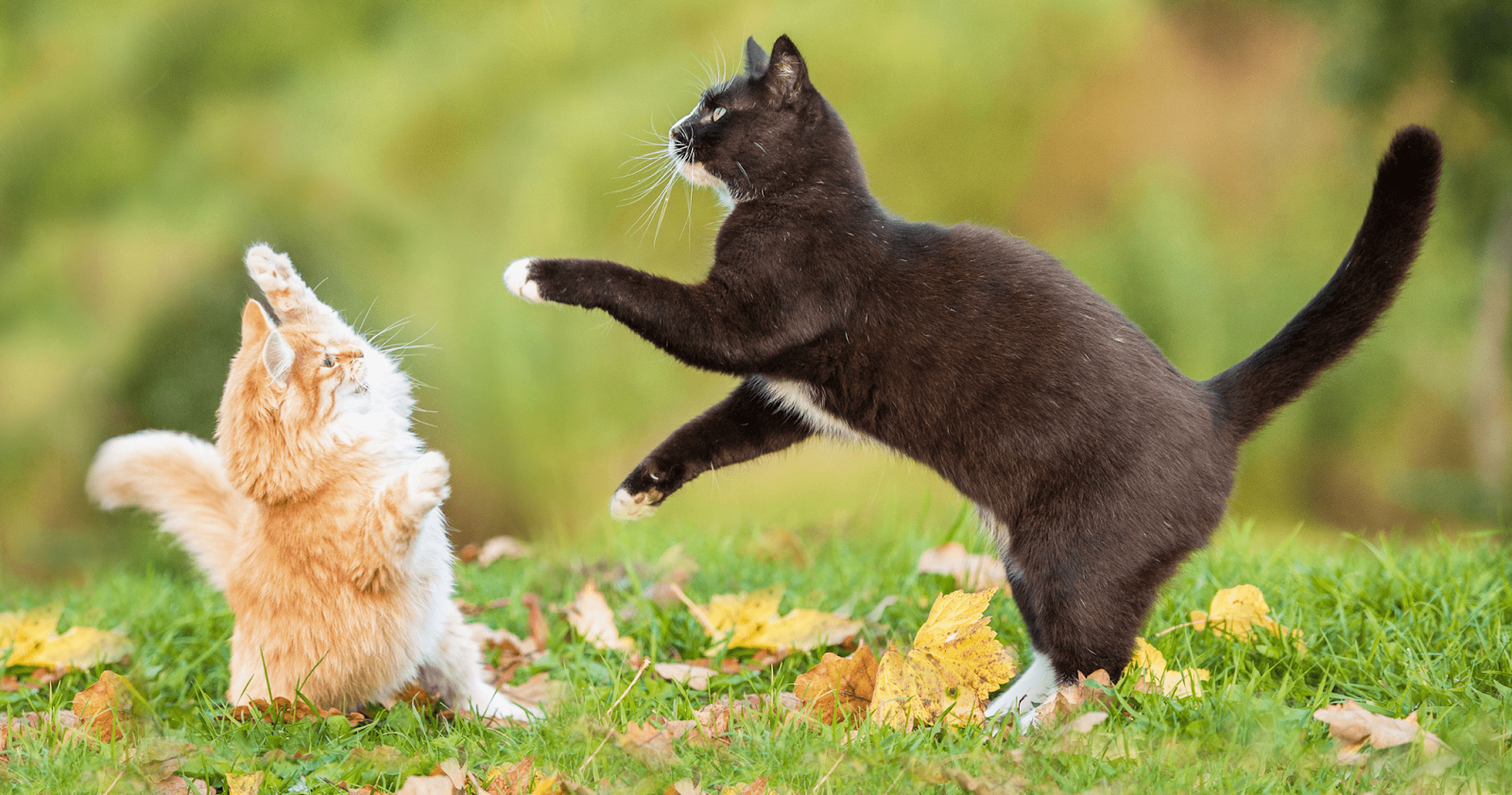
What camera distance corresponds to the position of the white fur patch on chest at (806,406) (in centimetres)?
218

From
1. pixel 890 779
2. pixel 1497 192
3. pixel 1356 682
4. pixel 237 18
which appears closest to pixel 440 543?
pixel 890 779

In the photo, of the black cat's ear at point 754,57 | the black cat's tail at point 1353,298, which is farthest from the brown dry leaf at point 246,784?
the black cat's tail at point 1353,298

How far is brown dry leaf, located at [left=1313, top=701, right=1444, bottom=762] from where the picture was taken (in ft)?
5.54

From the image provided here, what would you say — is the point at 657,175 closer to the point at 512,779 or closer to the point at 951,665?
the point at 951,665

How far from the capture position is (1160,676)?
1941mm

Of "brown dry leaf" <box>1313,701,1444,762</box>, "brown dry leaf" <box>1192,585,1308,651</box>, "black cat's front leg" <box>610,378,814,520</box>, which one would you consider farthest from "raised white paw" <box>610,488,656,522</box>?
"brown dry leaf" <box>1313,701,1444,762</box>

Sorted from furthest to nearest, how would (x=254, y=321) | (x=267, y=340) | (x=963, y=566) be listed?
1. (x=963, y=566)
2. (x=254, y=321)
3. (x=267, y=340)

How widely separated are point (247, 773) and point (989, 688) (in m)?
1.24

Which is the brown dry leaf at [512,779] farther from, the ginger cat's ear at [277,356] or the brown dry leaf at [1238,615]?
the brown dry leaf at [1238,615]

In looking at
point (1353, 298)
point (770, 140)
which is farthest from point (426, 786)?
point (1353, 298)

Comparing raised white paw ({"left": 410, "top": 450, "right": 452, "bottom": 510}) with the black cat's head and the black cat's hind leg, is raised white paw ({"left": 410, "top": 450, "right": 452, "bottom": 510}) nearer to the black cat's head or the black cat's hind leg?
the black cat's head

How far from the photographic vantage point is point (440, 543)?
211 centimetres

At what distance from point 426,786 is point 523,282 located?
86 centimetres

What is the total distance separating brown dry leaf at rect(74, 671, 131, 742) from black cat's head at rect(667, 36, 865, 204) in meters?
1.46
